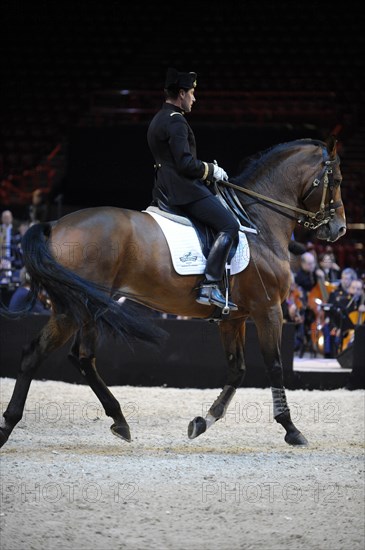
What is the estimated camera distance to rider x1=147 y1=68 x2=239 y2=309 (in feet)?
19.6

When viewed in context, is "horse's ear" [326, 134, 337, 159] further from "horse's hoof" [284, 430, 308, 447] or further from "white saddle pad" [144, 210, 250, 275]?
"horse's hoof" [284, 430, 308, 447]

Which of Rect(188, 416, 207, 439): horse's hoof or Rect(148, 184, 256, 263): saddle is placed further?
Rect(188, 416, 207, 439): horse's hoof

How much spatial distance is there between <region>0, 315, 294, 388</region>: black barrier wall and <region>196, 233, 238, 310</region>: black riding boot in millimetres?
3021

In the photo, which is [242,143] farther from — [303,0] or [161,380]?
[161,380]

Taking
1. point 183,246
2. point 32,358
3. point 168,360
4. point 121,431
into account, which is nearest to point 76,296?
point 32,358

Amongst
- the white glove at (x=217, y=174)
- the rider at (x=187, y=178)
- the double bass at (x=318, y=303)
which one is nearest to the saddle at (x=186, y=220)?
the rider at (x=187, y=178)

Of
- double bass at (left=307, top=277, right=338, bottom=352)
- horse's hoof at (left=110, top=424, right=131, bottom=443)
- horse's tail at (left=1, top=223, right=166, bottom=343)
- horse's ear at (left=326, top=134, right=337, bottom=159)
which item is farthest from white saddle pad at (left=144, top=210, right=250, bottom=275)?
double bass at (left=307, top=277, right=338, bottom=352)

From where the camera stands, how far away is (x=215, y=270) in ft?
19.7

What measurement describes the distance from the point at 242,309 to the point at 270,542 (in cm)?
268

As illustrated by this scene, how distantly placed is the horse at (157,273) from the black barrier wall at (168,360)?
245cm

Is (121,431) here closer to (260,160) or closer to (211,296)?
(211,296)

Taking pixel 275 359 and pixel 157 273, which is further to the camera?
pixel 275 359

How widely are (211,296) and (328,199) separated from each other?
1362 millimetres

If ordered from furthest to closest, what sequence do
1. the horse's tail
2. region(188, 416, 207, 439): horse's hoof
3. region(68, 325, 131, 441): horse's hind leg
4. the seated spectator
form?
the seated spectator, region(188, 416, 207, 439): horse's hoof, region(68, 325, 131, 441): horse's hind leg, the horse's tail
